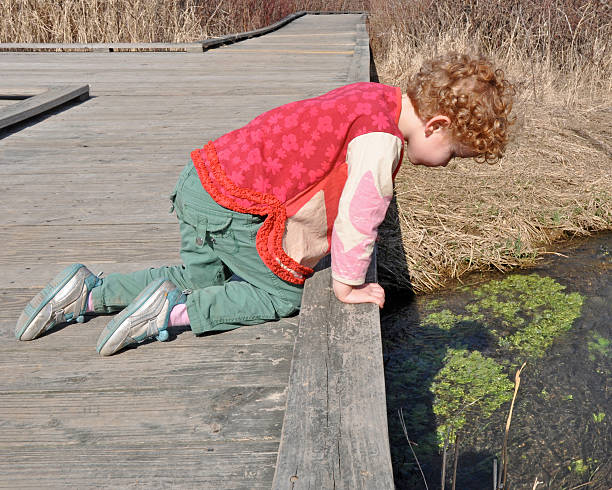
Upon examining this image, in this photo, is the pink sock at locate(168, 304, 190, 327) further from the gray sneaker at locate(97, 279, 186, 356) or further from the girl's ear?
the girl's ear

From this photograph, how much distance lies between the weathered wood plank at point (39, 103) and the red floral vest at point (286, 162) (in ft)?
9.51

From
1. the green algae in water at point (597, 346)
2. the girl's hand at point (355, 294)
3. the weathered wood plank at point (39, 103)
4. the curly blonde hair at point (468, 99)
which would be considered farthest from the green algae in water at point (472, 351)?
the weathered wood plank at point (39, 103)

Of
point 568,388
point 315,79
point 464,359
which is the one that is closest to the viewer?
point 568,388

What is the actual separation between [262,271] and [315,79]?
14.4ft

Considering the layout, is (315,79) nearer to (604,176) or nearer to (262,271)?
(604,176)

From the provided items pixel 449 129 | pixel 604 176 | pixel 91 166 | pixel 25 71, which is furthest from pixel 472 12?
pixel 449 129

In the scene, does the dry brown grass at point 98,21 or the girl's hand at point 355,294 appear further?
the dry brown grass at point 98,21

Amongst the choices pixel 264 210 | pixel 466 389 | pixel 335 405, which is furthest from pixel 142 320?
pixel 466 389

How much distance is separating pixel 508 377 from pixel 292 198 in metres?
1.39

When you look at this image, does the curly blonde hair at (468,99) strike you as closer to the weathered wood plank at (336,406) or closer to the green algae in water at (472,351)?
the weathered wood plank at (336,406)

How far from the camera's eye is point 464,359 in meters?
2.84

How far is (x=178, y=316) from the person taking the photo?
72.7 inches

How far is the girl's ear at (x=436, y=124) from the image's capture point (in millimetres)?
1754

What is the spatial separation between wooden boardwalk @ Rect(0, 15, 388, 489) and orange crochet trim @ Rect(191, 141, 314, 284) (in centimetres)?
17
